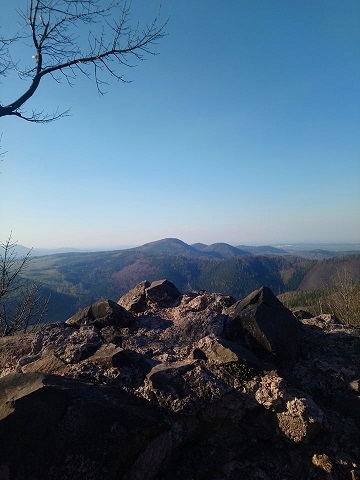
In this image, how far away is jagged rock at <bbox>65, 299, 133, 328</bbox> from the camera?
6.75 meters

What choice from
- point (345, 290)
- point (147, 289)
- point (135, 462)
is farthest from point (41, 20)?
point (345, 290)

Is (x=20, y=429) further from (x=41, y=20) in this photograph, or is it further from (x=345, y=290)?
(x=345, y=290)

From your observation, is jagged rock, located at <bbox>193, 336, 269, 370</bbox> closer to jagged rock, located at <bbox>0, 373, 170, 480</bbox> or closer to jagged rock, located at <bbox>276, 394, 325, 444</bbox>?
jagged rock, located at <bbox>276, 394, 325, 444</bbox>

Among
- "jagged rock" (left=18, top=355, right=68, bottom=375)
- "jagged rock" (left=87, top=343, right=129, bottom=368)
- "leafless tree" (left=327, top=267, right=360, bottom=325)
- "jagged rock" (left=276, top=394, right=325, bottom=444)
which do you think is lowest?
"leafless tree" (left=327, top=267, right=360, bottom=325)

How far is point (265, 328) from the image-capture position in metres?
5.89

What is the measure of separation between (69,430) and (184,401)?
1.53m

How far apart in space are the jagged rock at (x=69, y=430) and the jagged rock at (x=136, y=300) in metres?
3.80

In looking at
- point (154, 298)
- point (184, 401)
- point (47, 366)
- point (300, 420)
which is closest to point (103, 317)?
point (154, 298)

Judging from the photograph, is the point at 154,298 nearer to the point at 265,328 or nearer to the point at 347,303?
the point at 265,328

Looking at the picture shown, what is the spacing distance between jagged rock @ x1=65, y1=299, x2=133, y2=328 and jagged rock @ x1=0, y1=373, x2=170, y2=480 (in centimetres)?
270

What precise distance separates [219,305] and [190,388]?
308 cm

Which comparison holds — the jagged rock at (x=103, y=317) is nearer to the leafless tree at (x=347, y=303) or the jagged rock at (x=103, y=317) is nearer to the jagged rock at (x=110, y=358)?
the jagged rock at (x=110, y=358)

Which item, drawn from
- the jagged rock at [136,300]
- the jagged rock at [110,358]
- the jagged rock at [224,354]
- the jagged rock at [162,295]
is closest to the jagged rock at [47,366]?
the jagged rock at [110,358]

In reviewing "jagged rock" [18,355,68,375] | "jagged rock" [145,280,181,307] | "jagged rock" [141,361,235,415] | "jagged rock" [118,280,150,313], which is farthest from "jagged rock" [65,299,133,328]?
"jagged rock" [141,361,235,415]
